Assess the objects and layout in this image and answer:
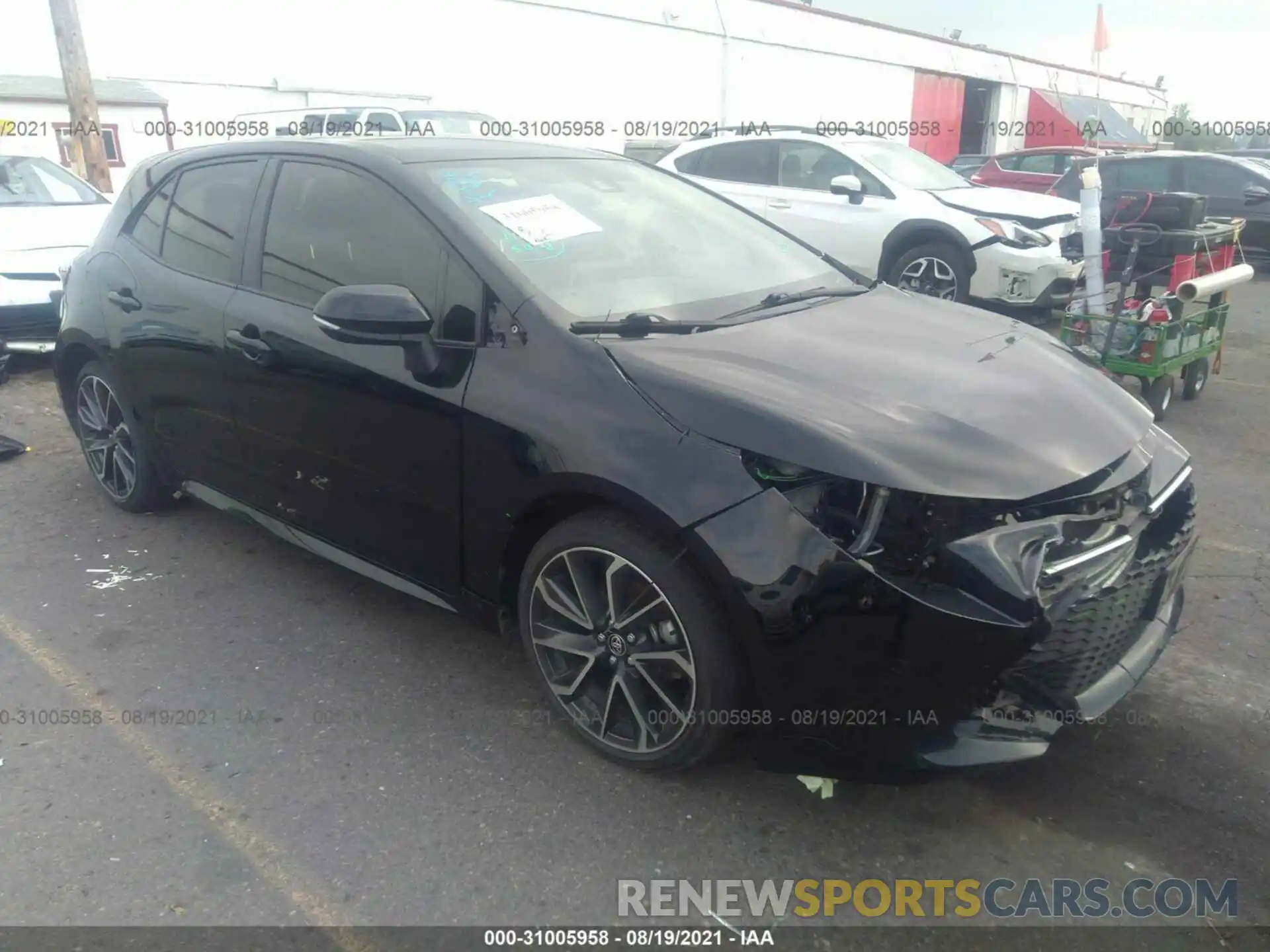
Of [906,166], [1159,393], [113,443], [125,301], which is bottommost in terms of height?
[1159,393]

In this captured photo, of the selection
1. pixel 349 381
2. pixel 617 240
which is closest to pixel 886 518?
pixel 617 240

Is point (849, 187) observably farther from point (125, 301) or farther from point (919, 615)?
point (919, 615)

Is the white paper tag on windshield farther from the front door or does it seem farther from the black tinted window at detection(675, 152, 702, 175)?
the black tinted window at detection(675, 152, 702, 175)

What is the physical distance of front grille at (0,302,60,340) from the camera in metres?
7.05

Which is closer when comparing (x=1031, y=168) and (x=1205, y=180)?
(x=1205, y=180)

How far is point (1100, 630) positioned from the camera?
7.88 feet

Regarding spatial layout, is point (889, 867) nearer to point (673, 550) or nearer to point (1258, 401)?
point (673, 550)

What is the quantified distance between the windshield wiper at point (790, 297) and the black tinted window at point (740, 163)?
6.44 meters

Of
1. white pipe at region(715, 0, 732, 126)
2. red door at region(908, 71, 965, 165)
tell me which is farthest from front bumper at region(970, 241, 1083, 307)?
red door at region(908, 71, 965, 165)

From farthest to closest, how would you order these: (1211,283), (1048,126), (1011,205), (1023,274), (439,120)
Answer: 1. (1048,126)
2. (439,120)
3. (1011,205)
4. (1023,274)
5. (1211,283)

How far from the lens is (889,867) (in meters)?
→ 2.44

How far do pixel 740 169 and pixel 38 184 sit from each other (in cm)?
631

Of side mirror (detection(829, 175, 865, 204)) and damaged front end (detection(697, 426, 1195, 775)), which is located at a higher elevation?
side mirror (detection(829, 175, 865, 204))

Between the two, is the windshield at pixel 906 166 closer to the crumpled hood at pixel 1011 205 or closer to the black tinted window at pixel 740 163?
the crumpled hood at pixel 1011 205
